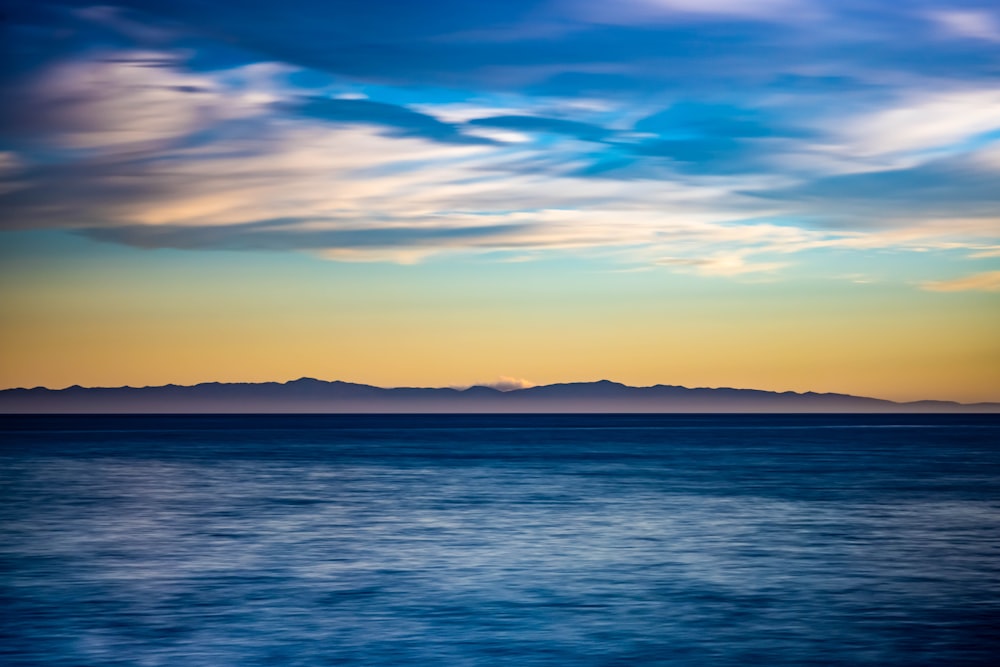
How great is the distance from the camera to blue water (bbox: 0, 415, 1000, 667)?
18.4m

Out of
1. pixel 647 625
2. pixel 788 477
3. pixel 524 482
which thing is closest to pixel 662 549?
pixel 647 625

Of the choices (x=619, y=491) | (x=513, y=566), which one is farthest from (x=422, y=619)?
(x=619, y=491)

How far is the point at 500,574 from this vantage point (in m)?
25.4

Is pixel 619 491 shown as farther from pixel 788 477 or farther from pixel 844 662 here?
pixel 844 662

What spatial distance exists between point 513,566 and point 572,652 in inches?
344

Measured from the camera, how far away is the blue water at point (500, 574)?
60.5ft

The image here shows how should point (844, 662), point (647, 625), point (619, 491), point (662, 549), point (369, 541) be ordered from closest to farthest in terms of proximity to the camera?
point (844, 662), point (647, 625), point (662, 549), point (369, 541), point (619, 491)

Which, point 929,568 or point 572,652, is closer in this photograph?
point 572,652

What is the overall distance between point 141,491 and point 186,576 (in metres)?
25.7

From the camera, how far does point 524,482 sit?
182 ft

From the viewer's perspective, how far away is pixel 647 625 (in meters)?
20.0

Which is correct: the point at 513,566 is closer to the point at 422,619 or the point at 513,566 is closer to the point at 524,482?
the point at 422,619

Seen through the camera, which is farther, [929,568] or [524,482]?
[524,482]

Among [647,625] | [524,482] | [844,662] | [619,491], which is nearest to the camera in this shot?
[844,662]
